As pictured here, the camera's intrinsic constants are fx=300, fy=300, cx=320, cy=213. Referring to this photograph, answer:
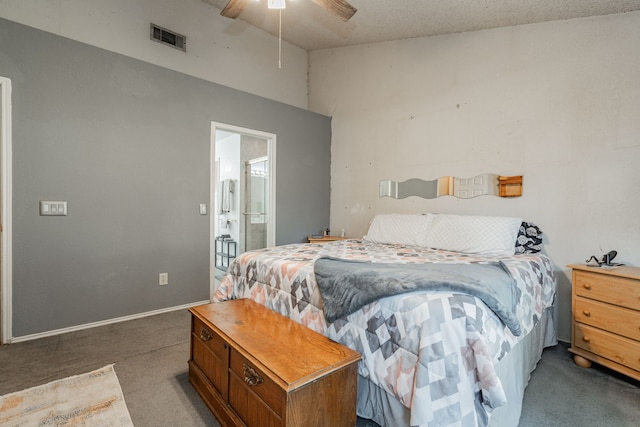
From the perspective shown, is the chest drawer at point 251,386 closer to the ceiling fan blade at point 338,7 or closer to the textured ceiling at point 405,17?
the ceiling fan blade at point 338,7

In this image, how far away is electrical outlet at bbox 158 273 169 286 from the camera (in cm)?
305

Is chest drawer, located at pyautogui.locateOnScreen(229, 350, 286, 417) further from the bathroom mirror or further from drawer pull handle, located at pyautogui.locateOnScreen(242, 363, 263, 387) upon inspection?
the bathroom mirror

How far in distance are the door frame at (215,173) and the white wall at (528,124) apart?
3.93 ft

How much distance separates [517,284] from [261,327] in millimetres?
1446

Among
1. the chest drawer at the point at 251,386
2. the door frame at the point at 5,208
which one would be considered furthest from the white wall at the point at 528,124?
the door frame at the point at 5,208

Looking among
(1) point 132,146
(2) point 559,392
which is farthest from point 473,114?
(1) point 132,146

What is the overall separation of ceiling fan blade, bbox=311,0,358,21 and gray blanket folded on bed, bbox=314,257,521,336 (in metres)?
1.99

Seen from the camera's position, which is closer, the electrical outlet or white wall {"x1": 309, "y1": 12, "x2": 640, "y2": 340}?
white wall {"x1": 309, "y1": 12, "x2": 640, "y2": 340}

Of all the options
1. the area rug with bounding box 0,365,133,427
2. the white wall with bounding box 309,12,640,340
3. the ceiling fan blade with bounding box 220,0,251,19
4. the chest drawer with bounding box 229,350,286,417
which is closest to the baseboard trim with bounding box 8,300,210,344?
the area rug with bounding box 0,365,133,427

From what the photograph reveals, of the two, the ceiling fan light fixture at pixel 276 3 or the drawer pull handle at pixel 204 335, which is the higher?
the ceiling fan light fixture at pixel 276 3

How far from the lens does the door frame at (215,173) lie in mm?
3389

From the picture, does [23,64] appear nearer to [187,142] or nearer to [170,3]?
[187,142]

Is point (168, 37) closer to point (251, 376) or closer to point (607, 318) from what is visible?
point (251, 376)

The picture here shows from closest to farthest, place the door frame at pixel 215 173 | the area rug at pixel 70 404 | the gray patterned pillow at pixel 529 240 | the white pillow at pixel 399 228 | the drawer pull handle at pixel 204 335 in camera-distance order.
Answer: the area rug at pixel 70 404 → the drawer pull handle at pixel 204 335 → the gray patterned pillow at pixel 529 240 → the white pillow at pixel 399 228 → the door frame at pixel 215 173
